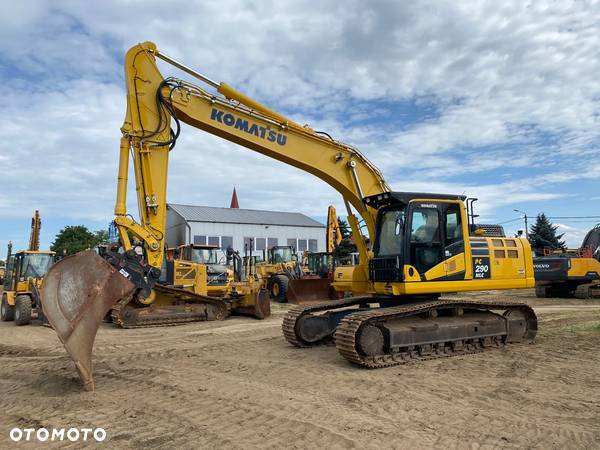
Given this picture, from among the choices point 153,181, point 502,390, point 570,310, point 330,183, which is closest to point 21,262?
point 153,181

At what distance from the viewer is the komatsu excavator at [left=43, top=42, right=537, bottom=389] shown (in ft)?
26.3

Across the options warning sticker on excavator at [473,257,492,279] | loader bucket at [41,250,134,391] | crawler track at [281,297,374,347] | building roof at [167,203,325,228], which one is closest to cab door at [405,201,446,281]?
warning sticker on excavator at [473,257,492,279]

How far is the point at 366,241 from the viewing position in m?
9.77

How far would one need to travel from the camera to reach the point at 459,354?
869cm

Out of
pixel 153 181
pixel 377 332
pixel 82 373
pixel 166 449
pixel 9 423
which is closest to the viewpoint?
pixel 166 449

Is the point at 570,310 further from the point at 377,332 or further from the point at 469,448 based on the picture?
the point at 469,448

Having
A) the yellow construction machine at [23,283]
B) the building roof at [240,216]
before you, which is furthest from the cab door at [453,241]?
the building roof at [240,216]

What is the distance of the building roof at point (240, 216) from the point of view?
43.2 meters

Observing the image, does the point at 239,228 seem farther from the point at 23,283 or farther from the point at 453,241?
the point at 453,241

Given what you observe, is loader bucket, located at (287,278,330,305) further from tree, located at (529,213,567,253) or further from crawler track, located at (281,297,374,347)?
tree, located at (529,213,567,253)

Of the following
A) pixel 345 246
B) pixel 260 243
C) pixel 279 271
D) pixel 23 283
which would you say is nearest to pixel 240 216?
pixel 260 243

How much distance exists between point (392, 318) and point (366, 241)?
6.37ft

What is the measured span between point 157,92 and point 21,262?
1016 centimetres

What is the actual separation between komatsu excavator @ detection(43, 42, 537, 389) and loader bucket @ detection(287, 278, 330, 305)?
9144 millimetres
